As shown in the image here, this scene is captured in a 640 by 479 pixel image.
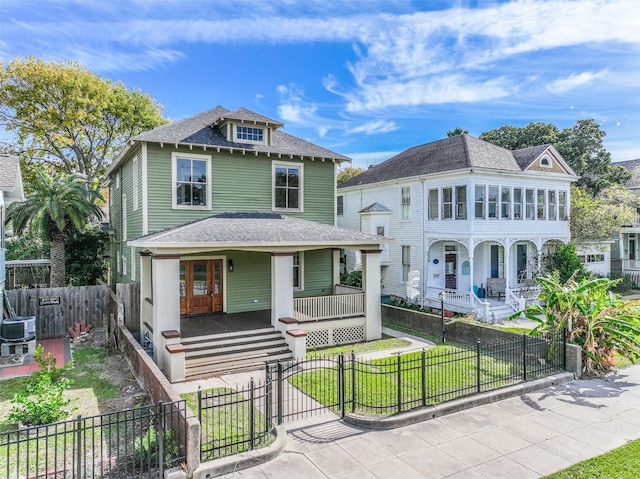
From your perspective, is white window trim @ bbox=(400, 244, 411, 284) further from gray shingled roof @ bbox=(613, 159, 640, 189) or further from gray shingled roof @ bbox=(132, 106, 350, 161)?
gray shingled roof @ bbox=(613, 159, 640, 189)

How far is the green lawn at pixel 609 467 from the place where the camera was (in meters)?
6.28

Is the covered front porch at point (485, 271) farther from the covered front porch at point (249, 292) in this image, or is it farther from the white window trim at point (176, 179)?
the white window trim at point (176, 179)

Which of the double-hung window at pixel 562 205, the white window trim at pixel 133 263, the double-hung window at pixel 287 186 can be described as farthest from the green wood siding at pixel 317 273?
the double-hung window at pixel 562 205

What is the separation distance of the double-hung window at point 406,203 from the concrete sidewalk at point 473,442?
14.0m

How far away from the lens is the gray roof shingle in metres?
11.8

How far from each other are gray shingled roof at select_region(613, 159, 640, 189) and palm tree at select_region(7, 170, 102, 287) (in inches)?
1491

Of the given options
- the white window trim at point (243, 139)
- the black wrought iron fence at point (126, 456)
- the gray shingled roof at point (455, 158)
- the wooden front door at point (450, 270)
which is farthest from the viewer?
the wooden front door at point (450, 270)

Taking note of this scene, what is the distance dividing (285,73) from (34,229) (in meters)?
14.1

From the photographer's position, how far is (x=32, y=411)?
767 centimetres

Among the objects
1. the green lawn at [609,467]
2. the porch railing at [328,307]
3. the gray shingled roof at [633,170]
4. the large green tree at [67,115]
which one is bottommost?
the green lawn at [609,467]

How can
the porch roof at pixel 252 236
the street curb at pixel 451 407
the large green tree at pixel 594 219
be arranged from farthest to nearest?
the large green tree at pixel 594 219 → the porch roof at pixel 252 236 → the street curb at pixel 451 407

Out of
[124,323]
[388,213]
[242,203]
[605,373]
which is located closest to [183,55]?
[242,203]

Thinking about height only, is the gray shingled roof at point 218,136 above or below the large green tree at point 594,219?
above

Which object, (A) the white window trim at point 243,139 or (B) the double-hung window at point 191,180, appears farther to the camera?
(A) the white window trim at point 243,139
